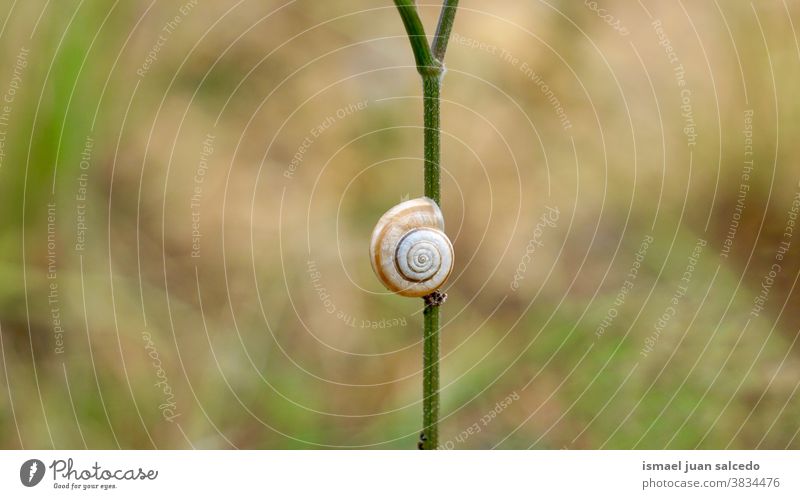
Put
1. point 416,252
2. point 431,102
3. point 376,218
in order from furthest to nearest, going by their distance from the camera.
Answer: point 376,218 < point 416,252 < point 431,102

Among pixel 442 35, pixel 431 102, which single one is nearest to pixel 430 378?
pixel 431 102

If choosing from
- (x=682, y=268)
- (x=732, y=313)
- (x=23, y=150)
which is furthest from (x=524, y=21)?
(x=23, y=150)

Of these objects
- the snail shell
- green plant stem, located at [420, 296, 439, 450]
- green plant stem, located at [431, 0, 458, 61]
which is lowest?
green plant stem, located at [420, 296, 439, 450]

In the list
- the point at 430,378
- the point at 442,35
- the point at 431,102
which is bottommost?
the point at 430,378

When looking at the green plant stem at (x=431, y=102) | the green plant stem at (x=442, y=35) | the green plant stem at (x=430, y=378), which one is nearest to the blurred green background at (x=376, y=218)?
the green plant stem at (x=430, y=378)

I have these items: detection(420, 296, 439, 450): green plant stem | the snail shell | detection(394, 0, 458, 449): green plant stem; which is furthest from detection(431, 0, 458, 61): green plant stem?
detection(420, 296, 439, 450): green plant stem

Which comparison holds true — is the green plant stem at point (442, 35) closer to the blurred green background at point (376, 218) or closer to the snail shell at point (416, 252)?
the snail shell at point (416, 252)

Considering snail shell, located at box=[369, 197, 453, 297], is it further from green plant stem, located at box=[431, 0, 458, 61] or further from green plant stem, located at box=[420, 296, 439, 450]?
green plant stem, located at box=[431, 0, 458, 61]

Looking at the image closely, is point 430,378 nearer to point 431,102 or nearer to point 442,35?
point 431,102
